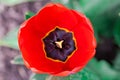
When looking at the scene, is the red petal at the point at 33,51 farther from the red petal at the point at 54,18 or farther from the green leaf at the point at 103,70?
the green leaf at the point at 103,70

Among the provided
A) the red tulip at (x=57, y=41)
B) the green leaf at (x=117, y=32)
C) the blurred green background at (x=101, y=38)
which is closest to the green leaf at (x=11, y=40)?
the blurred green background at (x=101, y=38)

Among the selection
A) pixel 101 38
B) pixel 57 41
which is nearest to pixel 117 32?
pixel 101 38

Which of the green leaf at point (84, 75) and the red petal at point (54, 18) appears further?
the green leaf at point (84, 75)

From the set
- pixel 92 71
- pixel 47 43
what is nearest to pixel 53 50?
pixel 47 43

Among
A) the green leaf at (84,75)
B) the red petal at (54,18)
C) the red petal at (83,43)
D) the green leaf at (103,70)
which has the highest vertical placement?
the red petal at (54,18)

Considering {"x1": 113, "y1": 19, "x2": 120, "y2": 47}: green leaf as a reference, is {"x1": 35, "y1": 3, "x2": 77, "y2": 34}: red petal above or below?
above

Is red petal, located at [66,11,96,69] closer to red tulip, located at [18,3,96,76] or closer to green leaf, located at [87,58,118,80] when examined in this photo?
red tulip, located at [18,3,96,76]

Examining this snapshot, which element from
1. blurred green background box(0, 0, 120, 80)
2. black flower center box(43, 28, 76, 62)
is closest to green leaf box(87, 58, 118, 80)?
blurred green background box(0, 0, 120, 80)

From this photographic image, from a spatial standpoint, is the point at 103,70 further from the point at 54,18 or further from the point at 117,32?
the point at 54,18
